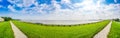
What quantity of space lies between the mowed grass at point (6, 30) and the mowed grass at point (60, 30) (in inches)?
4.1

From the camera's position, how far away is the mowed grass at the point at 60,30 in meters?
3.04

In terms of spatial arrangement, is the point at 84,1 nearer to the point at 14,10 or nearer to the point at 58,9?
the point at 58,9

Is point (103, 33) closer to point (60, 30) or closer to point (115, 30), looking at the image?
point (115, 30)

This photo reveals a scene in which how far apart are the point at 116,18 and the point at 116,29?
121 millimetres

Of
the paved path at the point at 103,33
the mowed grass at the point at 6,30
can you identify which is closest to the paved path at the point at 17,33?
the mowed grass at the point at 6,30

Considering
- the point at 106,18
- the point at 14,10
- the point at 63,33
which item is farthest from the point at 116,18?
the point at 14,10

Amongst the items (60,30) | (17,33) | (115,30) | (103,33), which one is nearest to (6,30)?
(17,33)

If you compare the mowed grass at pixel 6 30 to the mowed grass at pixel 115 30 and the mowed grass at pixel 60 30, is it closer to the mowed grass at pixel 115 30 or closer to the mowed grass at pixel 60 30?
the mowed grass at pixel 60 30

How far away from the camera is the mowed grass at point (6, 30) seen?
303 cm

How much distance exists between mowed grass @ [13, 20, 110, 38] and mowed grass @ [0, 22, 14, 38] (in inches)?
4.1

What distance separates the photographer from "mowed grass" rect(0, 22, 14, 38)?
303 centimetres

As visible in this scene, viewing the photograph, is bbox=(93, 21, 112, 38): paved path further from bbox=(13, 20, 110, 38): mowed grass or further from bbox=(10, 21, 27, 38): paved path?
bbox=(10, 21, 27, 38): paved path

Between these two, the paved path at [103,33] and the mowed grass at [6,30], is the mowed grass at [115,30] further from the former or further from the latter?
the mowed grass at [6,30]

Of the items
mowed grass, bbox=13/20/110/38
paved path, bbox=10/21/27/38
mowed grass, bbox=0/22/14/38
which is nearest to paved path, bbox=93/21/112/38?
mowed grass, bbox=13/20/110/38
